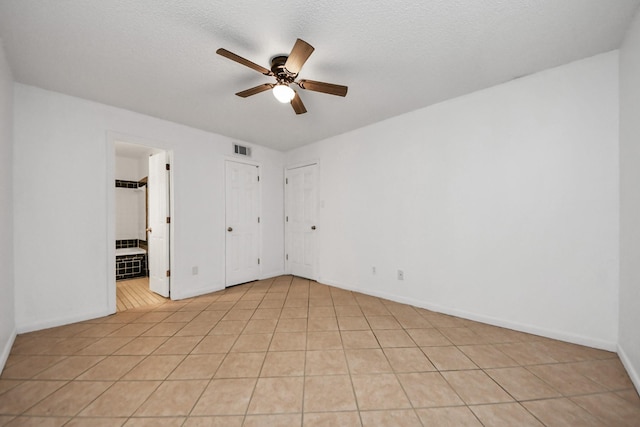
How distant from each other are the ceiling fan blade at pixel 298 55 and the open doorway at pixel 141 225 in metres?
2.58

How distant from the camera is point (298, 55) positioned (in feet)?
5.45

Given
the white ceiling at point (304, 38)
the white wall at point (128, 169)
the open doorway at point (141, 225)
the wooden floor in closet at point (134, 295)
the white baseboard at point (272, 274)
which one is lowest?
the wooden floor in closet at point (134, 295)

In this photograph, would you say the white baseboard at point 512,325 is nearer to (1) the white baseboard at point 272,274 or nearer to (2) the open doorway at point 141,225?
(1) the white baseboard at point 272,274

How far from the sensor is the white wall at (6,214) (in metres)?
1.98

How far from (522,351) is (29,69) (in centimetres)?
498

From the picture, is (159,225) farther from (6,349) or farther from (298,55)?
(298,55)

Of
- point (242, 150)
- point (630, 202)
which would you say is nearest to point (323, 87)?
point (630, 202)

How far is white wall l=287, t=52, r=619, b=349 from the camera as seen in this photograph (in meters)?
2.07

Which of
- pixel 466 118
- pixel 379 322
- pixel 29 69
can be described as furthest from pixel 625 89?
pixel 29 69

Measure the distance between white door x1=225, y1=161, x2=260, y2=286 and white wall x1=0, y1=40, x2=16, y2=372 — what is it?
2208 mm

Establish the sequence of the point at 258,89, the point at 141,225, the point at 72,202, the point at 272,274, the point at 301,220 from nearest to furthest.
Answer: the point at 258,89
the point at 72,202
the point at 301,220
the point at 272,274
the point at 141,225

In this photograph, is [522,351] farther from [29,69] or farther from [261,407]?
[29,69]

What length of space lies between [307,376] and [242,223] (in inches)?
118

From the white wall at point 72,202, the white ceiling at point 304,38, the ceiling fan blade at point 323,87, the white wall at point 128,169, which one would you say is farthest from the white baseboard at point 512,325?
the white wall at point 128,169
